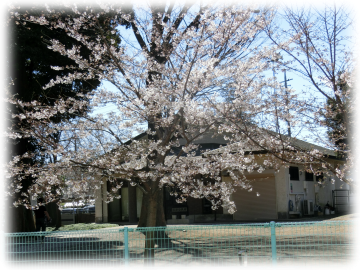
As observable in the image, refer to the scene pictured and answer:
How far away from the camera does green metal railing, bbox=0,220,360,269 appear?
5.64 m

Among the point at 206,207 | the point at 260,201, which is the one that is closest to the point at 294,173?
the point at 260,201

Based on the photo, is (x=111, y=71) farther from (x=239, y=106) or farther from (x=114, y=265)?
(x=114, y=265)

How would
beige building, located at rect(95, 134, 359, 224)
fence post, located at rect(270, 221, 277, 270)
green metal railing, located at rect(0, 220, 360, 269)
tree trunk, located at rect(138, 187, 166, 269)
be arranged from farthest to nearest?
beige building, located at rect(95, 134, 359, 224), tree trunk, located at rect(138, 187, 166, 269), green metal railing, located at rect(0, 220, 360, 269), fence post, located at rect(270, 221, 277, 270)

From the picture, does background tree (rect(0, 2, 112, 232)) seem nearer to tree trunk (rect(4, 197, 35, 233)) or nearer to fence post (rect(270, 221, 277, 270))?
tree trunk (rect(4, 197, 35, 233))

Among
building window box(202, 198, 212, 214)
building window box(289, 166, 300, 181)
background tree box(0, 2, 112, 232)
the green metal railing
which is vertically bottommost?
building window box(202, 198, 212, 214)

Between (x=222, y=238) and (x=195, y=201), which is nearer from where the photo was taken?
(x=222, y=238)

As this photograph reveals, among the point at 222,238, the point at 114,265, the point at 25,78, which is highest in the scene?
the point at 25,78

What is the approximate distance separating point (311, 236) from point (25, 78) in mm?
13043

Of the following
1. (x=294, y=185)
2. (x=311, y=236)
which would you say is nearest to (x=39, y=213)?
(x=311, y=236)

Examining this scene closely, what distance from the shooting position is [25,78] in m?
14.9

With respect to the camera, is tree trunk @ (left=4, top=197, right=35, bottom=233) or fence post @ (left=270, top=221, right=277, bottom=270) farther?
tree trunk @ (left=4, top=197, right=35, bottom=233)

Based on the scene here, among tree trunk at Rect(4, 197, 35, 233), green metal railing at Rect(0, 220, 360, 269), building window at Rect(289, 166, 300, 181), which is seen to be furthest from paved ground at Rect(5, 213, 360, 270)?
building window at Rect(289, 166, 300, 181)

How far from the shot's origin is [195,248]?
622cm

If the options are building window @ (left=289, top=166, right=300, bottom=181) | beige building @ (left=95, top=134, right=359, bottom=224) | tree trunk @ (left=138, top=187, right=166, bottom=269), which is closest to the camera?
tree trunk @ (left=138, top=187, right=166, bottom=269)
